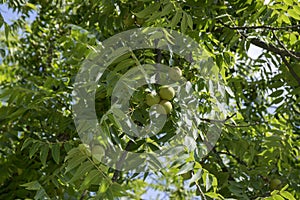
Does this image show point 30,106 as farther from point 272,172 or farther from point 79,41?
point 272,172

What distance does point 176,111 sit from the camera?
2.00m

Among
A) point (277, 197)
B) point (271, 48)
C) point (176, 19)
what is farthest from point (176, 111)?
→ point (271, 48)

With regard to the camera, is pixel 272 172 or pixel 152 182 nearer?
pixel 272 172

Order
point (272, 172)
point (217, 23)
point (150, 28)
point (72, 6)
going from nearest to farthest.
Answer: point (150, 28) → point (217, 23) → point (272, 172) → point (72, 6)

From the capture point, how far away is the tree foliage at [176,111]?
Result: 1942 mm

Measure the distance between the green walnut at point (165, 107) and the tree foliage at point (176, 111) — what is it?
0.19ft

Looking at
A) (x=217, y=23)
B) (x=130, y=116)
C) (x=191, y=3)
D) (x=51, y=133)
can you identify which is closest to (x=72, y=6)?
(x=51, y=133)

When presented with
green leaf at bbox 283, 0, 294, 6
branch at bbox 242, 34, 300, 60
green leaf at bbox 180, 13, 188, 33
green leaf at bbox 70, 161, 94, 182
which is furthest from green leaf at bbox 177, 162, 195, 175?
branch at bbox 242, 34, 300, 60

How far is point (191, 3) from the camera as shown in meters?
2.23

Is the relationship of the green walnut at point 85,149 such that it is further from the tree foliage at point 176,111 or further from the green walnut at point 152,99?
the green walnut at point 152,99

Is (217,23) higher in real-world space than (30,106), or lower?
higher

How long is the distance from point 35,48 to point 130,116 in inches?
106

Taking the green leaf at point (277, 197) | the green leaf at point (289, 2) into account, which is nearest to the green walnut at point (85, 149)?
the green leaf at point (277, 197)

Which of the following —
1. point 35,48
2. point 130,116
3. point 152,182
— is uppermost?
point 35,48
